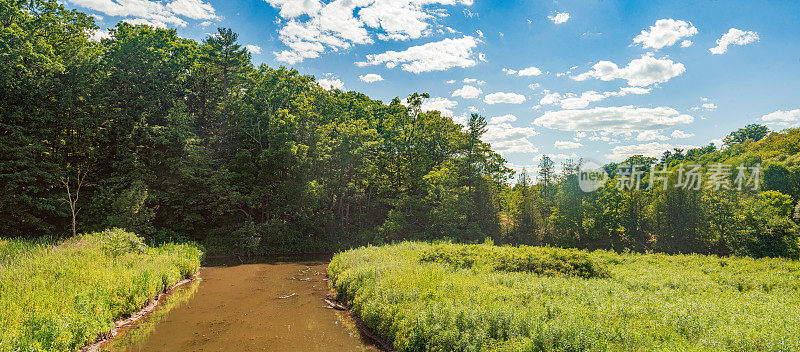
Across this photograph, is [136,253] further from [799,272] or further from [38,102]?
[799,272]

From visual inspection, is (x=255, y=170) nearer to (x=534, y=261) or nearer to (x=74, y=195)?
(x=74, y=195)

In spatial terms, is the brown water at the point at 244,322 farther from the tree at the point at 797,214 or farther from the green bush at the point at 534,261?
the tree at the point at 797,214

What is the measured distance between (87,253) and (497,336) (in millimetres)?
16646

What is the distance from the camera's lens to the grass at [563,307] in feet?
23.2

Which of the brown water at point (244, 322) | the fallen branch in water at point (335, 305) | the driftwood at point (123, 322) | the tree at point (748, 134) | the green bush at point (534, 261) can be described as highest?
the tree at point (748, 134)

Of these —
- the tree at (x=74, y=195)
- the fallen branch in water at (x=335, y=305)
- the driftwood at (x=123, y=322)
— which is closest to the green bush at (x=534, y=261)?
the fallen branch in water at (x=335, y=305)

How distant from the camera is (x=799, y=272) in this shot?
17062mm

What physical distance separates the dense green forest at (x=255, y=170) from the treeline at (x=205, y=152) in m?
0.14

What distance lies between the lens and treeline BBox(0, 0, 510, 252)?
2469 centimetres

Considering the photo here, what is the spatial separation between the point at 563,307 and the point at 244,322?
10623 millimetres

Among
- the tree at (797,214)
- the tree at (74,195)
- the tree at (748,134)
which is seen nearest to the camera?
the tree at (74,195)

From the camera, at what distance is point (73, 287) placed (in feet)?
35.1

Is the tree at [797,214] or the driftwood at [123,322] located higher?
the tree at [797,214]

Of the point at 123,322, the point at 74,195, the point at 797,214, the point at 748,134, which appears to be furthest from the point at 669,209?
the point at 748,134
